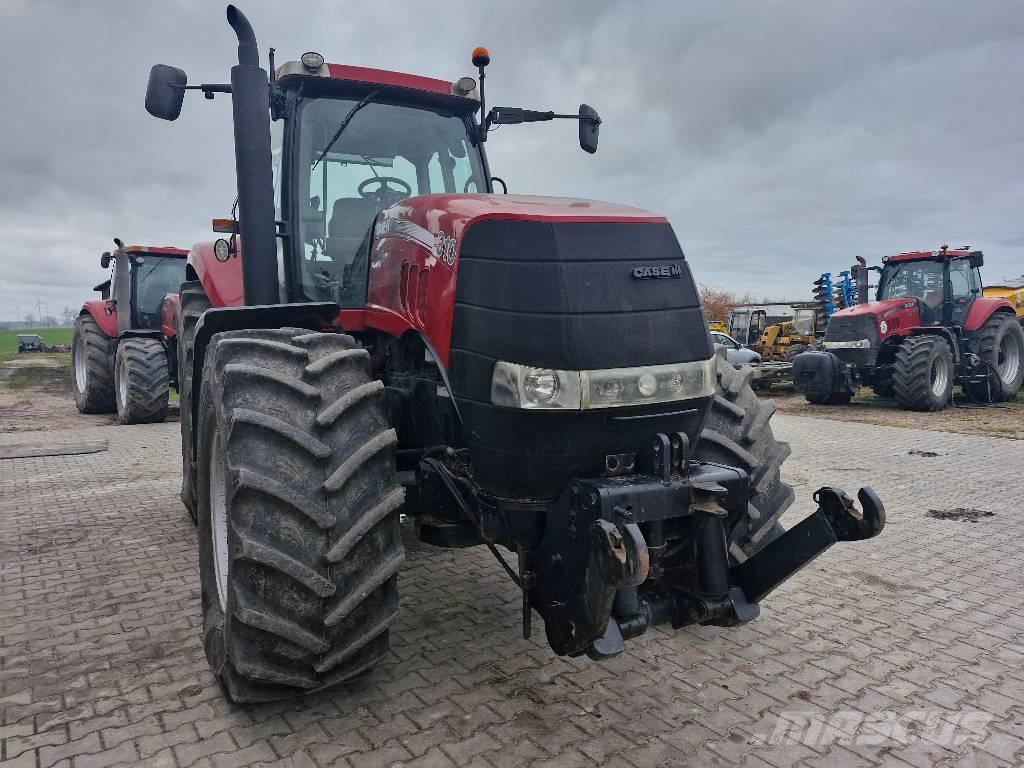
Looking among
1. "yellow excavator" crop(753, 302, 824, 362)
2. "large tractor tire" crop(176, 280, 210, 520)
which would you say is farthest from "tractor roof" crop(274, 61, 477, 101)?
"yellow excavator" crop(753, 302, 824, 362)

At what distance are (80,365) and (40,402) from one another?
257 centimetres

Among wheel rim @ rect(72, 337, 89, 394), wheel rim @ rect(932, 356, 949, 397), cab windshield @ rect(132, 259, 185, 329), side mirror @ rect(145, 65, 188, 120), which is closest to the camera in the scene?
side mirror @ rect(145, 65, 188, 120)

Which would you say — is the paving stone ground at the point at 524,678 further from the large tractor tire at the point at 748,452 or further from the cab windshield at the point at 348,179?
the cab windshield at the point at 348,179

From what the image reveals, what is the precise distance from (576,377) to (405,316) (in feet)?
3.48

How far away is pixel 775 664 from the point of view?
339 centimetres

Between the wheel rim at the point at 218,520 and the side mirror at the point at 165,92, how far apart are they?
1.80 m

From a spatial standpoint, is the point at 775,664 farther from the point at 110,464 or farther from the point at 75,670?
the point at 110,464

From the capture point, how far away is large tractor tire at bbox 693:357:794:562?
3.21 meters

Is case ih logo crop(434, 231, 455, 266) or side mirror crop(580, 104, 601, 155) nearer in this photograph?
case ih logo crop(434, 231, 455, 266)

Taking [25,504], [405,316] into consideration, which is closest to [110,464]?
[25,504]

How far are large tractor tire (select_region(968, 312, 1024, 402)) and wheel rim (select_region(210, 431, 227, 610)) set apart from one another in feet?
46.9

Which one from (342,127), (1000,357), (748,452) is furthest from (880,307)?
(342,127)

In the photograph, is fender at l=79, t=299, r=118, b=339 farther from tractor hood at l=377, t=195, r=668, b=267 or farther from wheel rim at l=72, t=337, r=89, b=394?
tractor hood at l=377, t=195, r=668, b=267

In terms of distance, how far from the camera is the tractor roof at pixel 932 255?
13.7m
